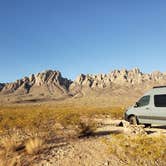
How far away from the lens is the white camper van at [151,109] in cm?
1447

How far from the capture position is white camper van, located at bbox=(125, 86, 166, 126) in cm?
1447

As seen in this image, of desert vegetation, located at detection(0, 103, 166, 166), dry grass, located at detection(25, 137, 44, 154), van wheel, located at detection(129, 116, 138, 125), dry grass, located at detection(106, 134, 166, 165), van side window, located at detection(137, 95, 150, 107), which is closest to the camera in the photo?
dry grass, located at detection(106, 134, 166, 165)

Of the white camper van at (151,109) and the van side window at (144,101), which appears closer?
the white camper van at (151,109)

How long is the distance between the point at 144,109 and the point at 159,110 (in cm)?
98

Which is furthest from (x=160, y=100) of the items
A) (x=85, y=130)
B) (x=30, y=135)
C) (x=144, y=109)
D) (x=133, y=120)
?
(x=30, y=135)

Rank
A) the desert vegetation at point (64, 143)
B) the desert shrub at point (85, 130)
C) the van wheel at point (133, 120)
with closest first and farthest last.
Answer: the desert vegetation at point (64, 143)
the desert shrub at point (85, 130)
the van wheel at point (133, 120)

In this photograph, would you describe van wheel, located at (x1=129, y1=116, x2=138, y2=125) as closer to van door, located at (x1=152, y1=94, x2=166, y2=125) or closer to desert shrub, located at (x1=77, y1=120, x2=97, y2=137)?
van door, located at (x1=152, y1=94, x2=166, y2=125)

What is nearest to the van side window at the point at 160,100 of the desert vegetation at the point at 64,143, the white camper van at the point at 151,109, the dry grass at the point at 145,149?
the white camper van at the point at 151,109

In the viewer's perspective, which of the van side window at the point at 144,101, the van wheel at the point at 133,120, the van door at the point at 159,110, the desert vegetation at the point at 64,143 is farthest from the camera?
the van wheel at the point at 133,120

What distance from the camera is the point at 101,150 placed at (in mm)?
10562

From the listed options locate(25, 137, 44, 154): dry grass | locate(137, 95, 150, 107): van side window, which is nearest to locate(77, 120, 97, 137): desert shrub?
locate(137, 95, 150, 107): van side window

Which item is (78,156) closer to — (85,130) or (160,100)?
(85,130)

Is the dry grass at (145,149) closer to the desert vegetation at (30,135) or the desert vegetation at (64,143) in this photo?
the desert vegetation at (64,143)

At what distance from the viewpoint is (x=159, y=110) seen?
14469 mm
